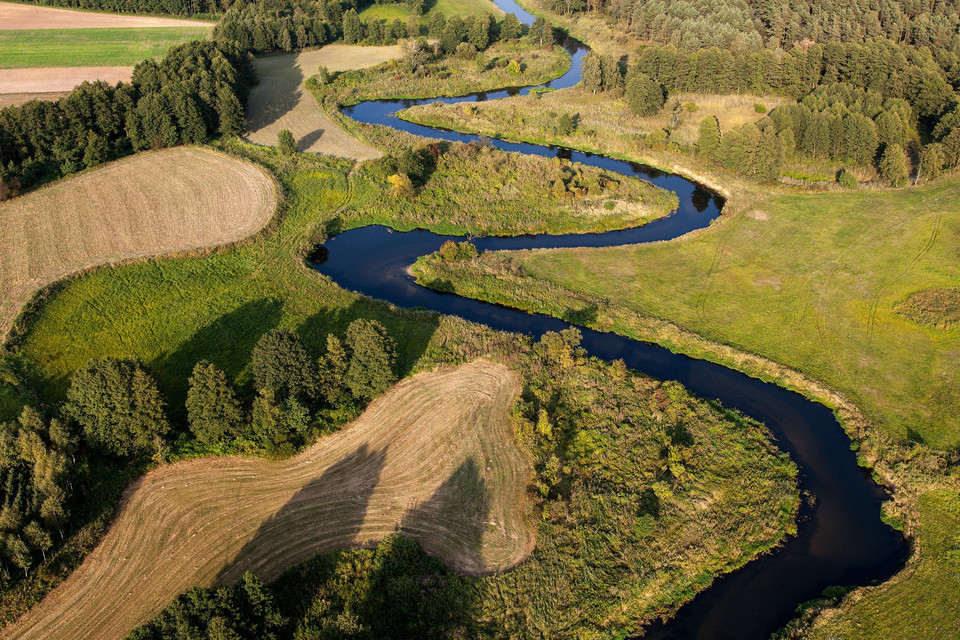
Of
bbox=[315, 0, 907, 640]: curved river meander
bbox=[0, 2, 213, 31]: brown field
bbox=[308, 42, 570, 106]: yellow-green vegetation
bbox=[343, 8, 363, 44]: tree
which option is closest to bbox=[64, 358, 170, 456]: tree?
bbox=[315, 0, 907, 640]: curved river meander

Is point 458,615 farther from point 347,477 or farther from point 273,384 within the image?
point 273,384

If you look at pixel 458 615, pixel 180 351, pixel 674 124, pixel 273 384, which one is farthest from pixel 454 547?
pixel 674 124

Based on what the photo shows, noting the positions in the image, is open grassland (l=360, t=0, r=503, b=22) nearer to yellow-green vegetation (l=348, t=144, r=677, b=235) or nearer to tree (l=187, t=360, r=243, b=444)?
yellow-green vegetation (l=348, t=144, r=677, b=235)

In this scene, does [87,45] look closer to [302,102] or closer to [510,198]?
[302,102]

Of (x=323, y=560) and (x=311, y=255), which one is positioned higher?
(x=311, y=255)

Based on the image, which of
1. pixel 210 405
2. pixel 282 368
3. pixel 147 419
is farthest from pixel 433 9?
pixel 147 419

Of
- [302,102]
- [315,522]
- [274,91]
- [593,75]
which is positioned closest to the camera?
[315,522]

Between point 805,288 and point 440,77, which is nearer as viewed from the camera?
point 805,288
